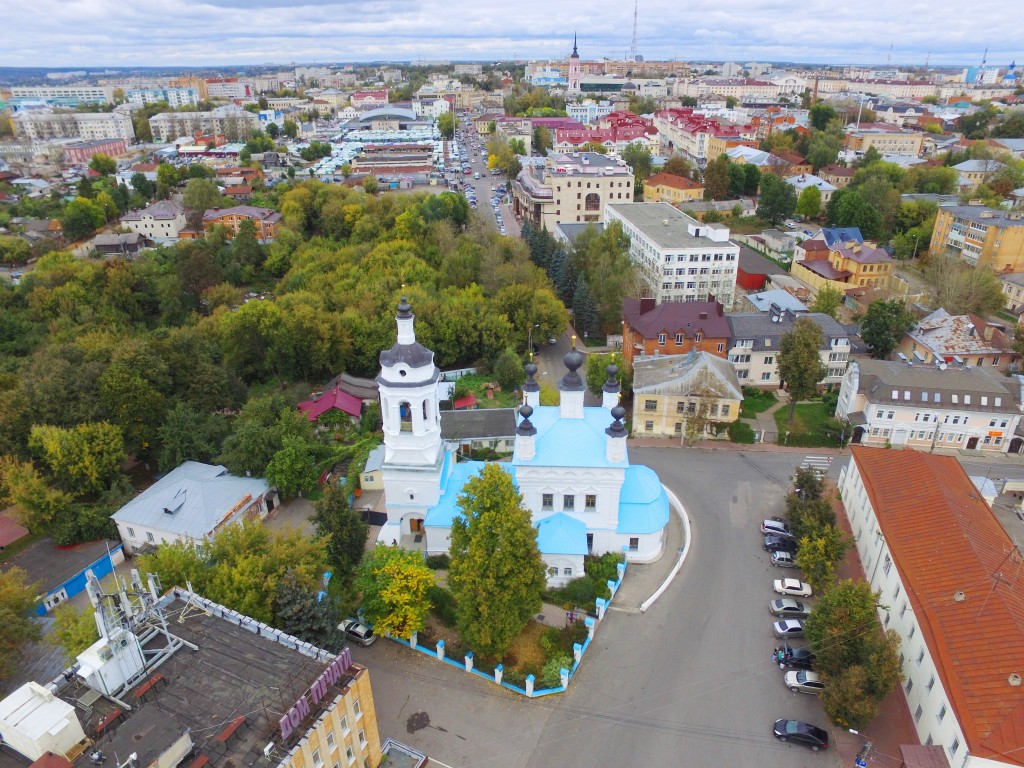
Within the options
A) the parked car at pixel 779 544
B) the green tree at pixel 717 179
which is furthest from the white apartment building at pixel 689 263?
the green tree at pixel 717 179

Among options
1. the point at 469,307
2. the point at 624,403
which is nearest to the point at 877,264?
the point at 624,403

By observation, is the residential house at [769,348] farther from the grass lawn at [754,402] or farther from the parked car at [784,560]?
the parked car at [784,560]

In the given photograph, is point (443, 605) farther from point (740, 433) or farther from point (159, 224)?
point (159, 224)

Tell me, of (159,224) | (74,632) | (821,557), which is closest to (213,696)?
(74,632)

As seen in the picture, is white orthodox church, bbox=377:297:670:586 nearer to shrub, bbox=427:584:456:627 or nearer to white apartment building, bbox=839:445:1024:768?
shrub, bbox=427:584:456:627

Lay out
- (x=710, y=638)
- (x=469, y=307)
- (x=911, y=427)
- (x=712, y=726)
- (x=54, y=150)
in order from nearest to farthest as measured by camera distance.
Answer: (x=712, y=726) < (x=710, y=638) < (x=911, y=427) < (x=469, y=307) < (x=54, y=150)

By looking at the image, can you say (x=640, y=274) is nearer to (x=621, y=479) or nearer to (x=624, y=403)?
(x=624, y=403)
